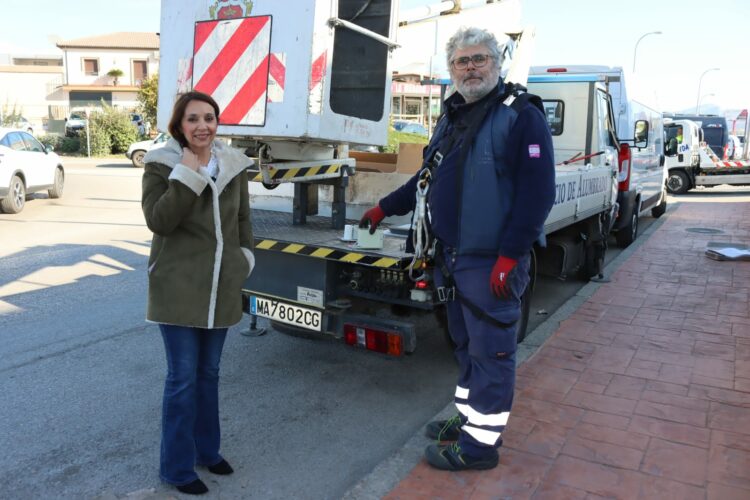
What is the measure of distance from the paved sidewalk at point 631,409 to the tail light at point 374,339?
800 mm

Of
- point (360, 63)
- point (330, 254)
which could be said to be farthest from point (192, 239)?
point (360, 63)

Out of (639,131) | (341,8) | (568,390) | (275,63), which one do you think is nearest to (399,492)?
(568,390)

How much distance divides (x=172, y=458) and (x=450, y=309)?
5.23 feet

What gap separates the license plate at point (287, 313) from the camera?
4340mm

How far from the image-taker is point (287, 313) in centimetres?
446

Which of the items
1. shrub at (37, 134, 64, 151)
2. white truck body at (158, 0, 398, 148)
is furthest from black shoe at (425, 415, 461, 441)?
shrub at (37, 134, 64, 151)

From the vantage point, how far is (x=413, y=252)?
392cm

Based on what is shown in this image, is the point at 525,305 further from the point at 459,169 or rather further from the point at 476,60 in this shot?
the point at 476,60

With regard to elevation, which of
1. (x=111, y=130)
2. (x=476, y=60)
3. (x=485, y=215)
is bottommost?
(x=485, y=215)

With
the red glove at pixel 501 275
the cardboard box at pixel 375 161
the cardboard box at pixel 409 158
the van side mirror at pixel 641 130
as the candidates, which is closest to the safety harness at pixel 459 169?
the red glove at pixel 501 275

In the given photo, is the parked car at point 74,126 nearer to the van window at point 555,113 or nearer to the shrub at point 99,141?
the shrub at point 99,141

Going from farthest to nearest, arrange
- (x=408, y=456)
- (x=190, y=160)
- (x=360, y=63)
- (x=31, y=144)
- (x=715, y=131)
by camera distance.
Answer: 1. (x=715, y=131)
2. (x=31, y=144)
3. (x=360, y=63)
4. (x=408, y=456)
5. (x=190, y=160)

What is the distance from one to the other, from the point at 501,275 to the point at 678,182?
21.6m

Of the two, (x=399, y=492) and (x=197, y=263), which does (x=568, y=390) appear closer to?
(x=399, y=492)
